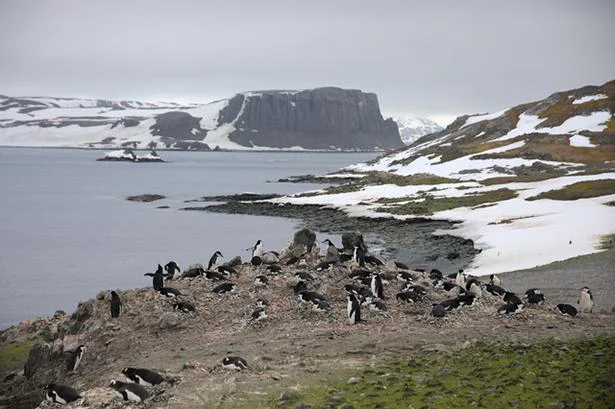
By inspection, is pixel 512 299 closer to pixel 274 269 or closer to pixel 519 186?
pixel 274 269

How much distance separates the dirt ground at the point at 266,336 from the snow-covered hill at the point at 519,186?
15.3 m

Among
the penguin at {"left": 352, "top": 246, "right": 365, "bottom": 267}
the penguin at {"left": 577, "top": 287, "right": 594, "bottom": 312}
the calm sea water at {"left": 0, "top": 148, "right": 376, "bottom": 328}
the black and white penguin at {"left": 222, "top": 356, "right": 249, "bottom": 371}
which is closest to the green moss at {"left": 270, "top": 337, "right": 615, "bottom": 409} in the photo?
the black and white penguin at {"left": 222, "top": 356, "right": 249, "bottom": 371}

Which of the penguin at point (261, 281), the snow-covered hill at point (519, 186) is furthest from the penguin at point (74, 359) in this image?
the snow-covered hill at point (519, 186)

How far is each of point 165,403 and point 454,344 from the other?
7.83 m

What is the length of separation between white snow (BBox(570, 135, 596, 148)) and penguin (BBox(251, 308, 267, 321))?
8537 centimetres

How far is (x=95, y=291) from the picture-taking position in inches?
1442

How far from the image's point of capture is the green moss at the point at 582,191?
54469mm

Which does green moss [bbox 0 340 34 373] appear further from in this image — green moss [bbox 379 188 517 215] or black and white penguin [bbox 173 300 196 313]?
green moss [bbox 379 188 517 215]

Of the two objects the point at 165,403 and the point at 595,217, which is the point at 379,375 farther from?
the point at 595,217

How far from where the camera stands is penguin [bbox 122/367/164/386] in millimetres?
14281

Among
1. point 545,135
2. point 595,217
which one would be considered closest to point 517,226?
point 595,217

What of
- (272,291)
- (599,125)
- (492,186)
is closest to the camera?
(272,291)

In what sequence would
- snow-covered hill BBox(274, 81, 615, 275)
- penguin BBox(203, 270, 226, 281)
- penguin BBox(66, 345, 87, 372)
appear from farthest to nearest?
1. snow-covered hill BBox(274, 81, 615, 275)
2. penguin BBox(203, 270, 226, 281)
3. penguin BBox(66, 345, 87, 372)

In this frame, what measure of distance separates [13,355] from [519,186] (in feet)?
182
